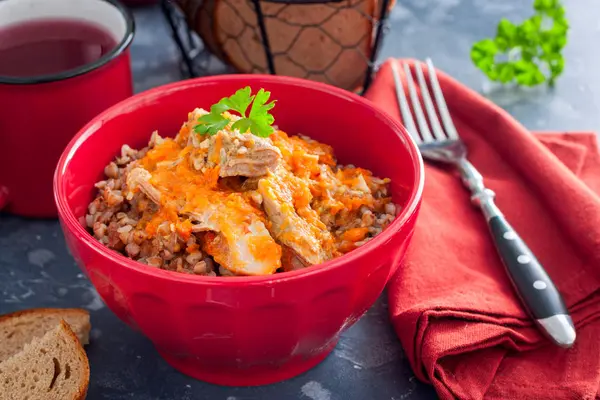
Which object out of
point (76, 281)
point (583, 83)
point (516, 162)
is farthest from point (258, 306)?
point (583, 83)

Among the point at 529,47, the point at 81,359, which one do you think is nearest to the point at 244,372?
the point at 81,359

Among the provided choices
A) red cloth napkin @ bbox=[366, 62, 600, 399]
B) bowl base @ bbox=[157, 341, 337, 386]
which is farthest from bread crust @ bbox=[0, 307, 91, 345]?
red cloth napkin @ bbox=[366, 62, 600, 399]

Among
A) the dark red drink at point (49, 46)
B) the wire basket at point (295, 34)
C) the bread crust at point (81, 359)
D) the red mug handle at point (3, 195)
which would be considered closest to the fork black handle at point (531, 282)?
the wire basket at point (295, 34)

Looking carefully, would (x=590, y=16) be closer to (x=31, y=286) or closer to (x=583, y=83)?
(x=583, y=83)

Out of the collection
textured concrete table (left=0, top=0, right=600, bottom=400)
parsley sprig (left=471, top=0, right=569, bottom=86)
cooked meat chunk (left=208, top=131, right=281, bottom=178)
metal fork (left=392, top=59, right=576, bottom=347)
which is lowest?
textured concrete table (left=0, top=0, right=600, bottom=400)

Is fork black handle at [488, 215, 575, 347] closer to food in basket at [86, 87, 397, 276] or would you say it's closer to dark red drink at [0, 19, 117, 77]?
food in basket at [86, 87, 397, 276]

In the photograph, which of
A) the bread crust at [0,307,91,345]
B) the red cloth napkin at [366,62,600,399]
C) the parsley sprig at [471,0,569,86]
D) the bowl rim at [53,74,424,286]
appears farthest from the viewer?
the parsley sprig at [471,0,569,86]

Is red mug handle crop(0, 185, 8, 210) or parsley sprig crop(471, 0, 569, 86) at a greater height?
parsley sprig crop(471, 0, 569, 86)
